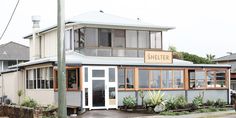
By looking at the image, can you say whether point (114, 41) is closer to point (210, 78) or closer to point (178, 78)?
point (178, 78)

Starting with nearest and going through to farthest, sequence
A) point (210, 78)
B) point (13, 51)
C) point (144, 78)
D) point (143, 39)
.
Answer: point (144, 78)
point (210, 78)
point (143, 39)
point (13, 51)

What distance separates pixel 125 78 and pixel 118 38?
228 inches

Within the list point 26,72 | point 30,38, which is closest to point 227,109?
point 26,72

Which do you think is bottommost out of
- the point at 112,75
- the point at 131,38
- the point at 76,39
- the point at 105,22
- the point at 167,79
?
the point at 167,79

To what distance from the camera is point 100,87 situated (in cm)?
3080

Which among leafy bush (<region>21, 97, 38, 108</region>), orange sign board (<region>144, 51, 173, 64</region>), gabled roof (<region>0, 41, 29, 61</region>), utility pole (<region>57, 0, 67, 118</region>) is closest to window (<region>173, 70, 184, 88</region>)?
orange sign board (<region>144, 51, 173, 64</region>)

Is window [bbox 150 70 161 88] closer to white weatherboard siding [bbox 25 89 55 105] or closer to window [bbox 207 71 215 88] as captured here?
window [bbox 207 71 215 88]

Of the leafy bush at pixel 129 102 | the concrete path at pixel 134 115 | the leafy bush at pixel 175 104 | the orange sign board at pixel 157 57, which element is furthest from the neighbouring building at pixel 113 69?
the leafy bush at pixel 175 104

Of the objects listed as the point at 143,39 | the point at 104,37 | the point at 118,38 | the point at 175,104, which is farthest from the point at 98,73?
the point at 143,39

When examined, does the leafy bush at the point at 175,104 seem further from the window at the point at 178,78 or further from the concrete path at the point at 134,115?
the window at the point at 178,78

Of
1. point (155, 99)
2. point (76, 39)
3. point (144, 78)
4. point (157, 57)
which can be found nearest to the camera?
point (155, 99)

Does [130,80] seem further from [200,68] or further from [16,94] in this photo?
[16,94]

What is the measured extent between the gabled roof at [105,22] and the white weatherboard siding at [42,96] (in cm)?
568

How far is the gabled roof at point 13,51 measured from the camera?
6869 centimetres
